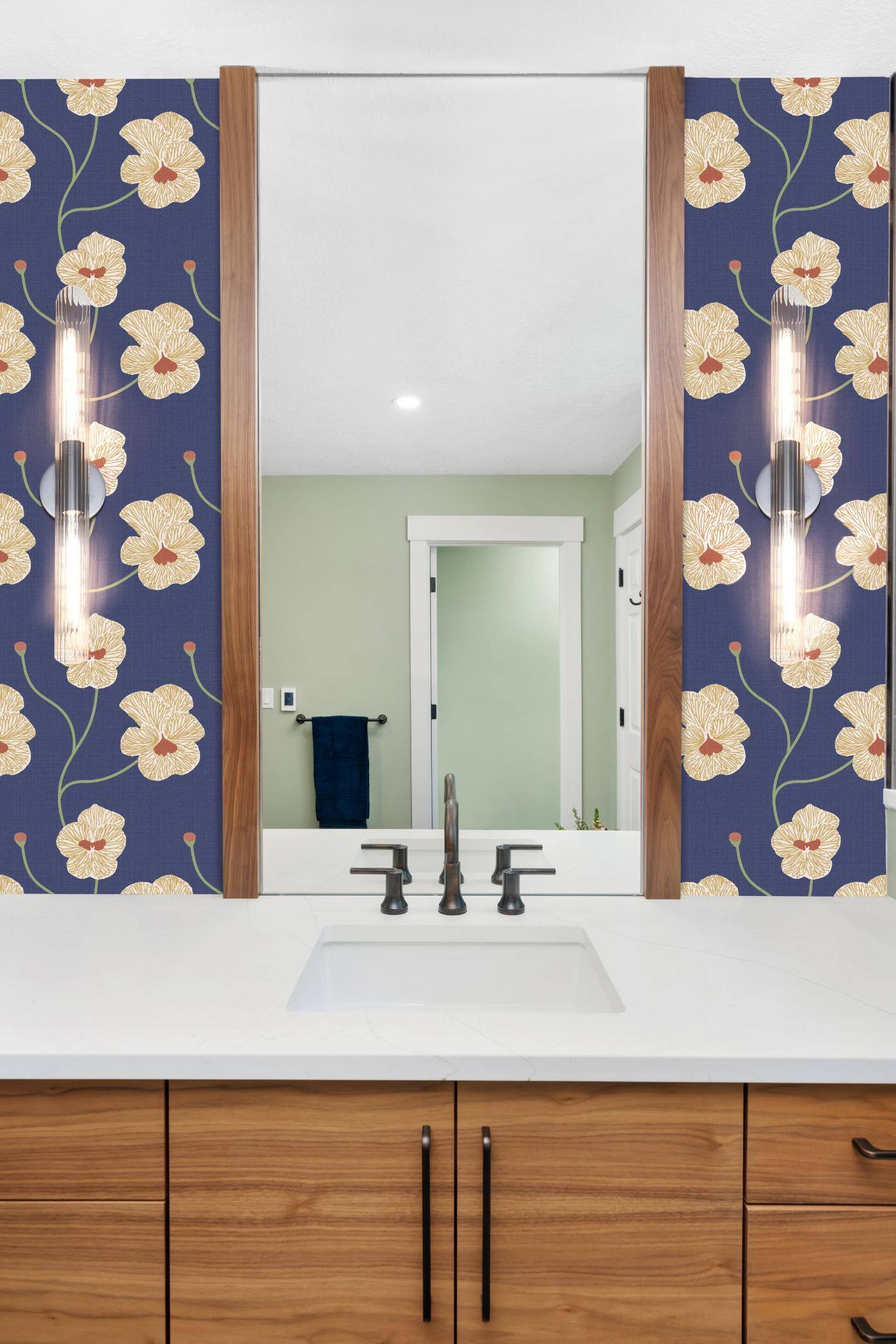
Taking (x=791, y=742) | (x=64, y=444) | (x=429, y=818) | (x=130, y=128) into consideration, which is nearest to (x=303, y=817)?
(x=429, y=818)

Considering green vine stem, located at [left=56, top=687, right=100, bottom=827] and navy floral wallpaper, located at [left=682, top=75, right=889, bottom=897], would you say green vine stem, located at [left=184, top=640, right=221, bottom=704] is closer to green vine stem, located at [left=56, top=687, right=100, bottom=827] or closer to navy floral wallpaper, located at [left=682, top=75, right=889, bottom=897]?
green vine stem, located at [left=56, top=687, right=100, bottom=827]

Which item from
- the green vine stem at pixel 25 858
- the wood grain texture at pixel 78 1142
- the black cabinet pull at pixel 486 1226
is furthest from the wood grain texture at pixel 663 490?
the green vine stem at pixel 25 858

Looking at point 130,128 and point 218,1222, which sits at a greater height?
point 130,128

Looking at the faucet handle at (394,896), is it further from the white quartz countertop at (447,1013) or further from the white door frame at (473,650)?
the white door frame at (473,650)

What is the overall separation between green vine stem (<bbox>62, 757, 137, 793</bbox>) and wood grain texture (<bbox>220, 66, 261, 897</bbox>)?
19 cm

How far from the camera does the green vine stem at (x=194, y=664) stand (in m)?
1.50

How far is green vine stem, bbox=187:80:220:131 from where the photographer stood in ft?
4.91

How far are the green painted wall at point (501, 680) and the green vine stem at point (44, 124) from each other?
3.51 feet

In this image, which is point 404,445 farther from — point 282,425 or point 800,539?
point 800,539

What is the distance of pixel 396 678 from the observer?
1.50 meters

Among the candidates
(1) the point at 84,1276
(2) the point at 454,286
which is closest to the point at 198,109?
(2) the point at 454,286

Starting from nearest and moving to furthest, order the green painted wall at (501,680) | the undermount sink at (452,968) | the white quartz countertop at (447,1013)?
1. the white quartz countertop at (447,1013)
2. the undermount sink at (452,968)
3. the green painted wall at (501,680)

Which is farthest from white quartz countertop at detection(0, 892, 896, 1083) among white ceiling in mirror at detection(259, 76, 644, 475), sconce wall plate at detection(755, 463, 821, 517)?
white ceiling in mirror at detection(259, 76, 644, 475)

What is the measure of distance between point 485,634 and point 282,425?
1.90 ft
